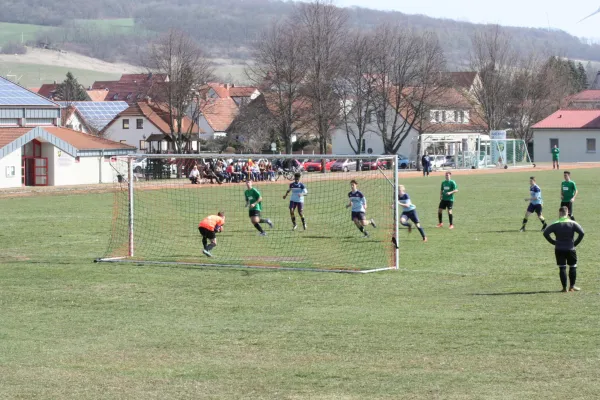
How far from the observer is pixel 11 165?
5597cm

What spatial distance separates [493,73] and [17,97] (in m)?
54.7

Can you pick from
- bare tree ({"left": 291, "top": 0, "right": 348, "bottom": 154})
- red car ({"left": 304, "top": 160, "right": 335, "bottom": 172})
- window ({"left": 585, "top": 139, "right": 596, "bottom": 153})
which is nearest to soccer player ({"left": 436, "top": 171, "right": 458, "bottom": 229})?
red car ({"left": 304, "top": 160, "right": 335, "bottom": 172})

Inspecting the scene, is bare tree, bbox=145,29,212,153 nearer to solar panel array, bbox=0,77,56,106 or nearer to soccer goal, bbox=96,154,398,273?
solar panel array, bbox=0,77,56,106

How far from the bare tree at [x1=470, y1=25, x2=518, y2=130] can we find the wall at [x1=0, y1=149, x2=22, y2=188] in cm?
5533

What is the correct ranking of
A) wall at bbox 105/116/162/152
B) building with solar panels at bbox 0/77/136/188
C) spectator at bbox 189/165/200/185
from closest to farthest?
spectator at bbox 189/165/200/185, building with solar panels at bbox 0/77/136/188, wall at bbox 105/116/162/152

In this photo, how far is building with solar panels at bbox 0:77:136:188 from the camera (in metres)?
56.2

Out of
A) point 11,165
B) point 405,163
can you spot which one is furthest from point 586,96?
point 11,165

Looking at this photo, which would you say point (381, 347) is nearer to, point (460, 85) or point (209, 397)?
point (209, 397)

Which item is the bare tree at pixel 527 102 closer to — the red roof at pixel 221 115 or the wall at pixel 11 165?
the red roof at pixel 221 115

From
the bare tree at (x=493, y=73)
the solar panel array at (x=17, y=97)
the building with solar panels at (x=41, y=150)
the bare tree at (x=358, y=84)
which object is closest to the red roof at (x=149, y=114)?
the bare tree at (x=358, y=84)

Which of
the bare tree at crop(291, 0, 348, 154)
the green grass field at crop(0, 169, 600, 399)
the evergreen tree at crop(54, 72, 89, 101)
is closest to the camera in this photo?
the green grass field at crop(0, 169, 600, 399)

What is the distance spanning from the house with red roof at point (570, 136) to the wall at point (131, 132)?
3948 cm

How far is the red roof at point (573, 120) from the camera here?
292 ft

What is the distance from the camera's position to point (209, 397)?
10.0 m
